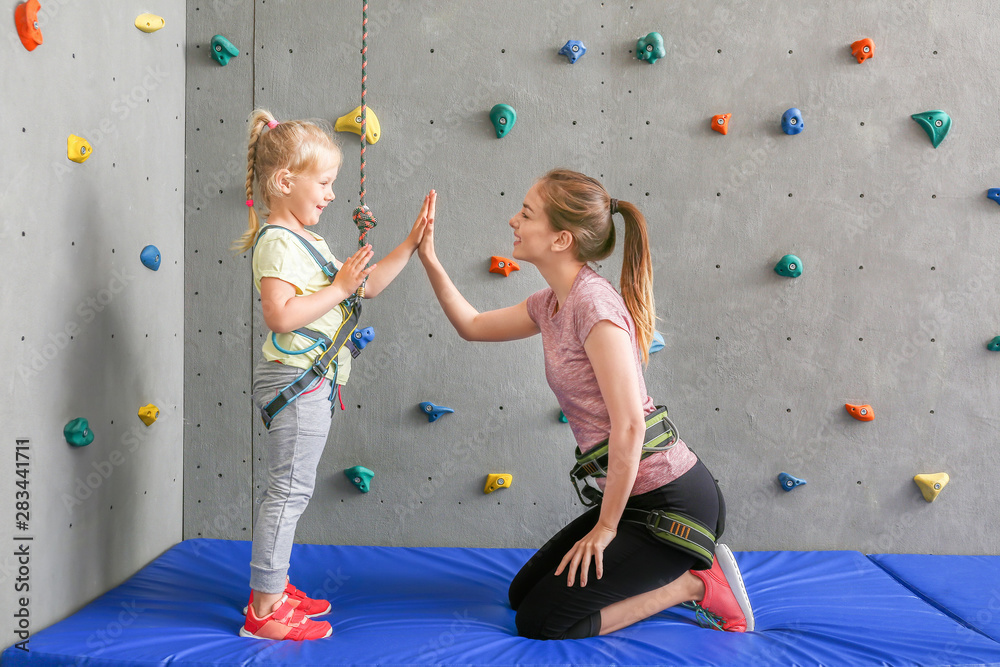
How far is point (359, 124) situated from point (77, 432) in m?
1.33

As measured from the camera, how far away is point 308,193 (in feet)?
5.97

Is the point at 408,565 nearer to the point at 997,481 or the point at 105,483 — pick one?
the point at 105,483

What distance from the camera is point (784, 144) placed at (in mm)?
2492

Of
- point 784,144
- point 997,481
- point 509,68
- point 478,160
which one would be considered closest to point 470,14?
point 509,68

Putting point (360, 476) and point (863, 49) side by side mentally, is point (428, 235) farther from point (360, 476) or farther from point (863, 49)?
point (863, 49)

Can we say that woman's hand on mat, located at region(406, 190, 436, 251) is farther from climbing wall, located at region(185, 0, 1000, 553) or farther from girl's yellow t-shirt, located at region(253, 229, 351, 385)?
climbing wall, located at region(185, 0, 1000, 553)

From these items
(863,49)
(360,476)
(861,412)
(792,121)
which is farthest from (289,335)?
(863,49)

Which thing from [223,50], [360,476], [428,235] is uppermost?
[223,50]

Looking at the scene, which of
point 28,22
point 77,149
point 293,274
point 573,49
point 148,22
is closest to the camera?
point 28,22

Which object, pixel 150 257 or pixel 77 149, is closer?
pixel 77 149

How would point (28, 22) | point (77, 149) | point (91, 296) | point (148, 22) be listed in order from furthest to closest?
point (148, 22), point (91, 296), point (77, 149), point (28, 22)

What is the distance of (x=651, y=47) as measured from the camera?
2.44 m

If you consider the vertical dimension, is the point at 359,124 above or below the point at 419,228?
above

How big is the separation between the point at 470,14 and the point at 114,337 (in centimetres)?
163
